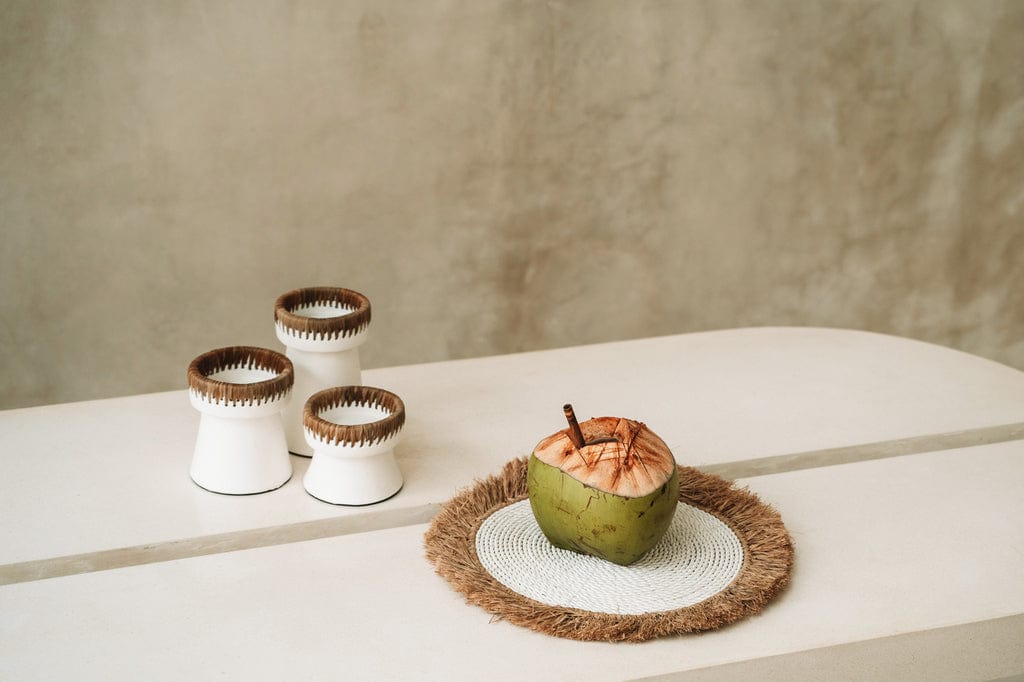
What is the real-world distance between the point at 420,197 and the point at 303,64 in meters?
0.39

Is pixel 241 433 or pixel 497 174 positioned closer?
→ pixel 241 433

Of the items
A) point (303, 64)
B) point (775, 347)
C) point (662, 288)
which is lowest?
point (662, 288)

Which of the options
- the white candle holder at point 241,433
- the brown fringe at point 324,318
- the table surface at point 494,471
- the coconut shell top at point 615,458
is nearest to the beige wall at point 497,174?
the table surface at point 494,471

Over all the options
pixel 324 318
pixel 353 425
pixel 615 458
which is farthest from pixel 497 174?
pixel 615 458

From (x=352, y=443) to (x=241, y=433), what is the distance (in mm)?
128

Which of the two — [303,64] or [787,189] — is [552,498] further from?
[787,189]

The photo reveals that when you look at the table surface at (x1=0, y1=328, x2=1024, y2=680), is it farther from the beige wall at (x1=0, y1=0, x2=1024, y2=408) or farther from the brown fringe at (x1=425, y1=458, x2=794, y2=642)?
the beige wall at (x1=0, y1=0, x2=1024, y2=408)

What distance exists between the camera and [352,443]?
1.13 meters

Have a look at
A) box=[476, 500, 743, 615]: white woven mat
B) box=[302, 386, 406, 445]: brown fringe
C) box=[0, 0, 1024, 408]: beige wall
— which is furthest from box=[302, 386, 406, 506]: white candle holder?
box=[0, 0, 1024, 408]: beige wall

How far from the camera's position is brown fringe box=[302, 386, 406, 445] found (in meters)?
1.13

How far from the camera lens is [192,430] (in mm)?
1348

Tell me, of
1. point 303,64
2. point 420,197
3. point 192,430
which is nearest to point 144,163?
point 303,64

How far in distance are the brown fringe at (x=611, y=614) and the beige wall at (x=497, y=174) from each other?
1.38 metres

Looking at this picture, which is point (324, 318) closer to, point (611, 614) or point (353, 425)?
point (353, 425)
